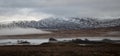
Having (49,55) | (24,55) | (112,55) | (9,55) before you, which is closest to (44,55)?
(49,55)

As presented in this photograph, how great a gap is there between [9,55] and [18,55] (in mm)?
1832

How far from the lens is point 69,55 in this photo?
1681 inches

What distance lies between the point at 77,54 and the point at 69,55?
173 centimetres

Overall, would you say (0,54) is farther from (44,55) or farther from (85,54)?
(85,54)

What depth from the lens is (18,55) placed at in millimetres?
44250

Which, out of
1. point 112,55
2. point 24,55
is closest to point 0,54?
point 24,55

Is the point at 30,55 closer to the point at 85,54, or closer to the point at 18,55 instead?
the point at 18,55

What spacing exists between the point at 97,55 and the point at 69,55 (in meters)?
4.58

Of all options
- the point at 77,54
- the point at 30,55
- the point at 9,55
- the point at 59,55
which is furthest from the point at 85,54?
the point at 9,55

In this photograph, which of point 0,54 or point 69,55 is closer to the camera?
point 69,55

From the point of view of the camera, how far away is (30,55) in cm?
4391

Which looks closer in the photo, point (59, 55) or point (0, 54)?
point (59, 55)

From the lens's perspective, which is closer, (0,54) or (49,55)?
(49,55)

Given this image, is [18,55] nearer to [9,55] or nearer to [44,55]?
[9,55]
